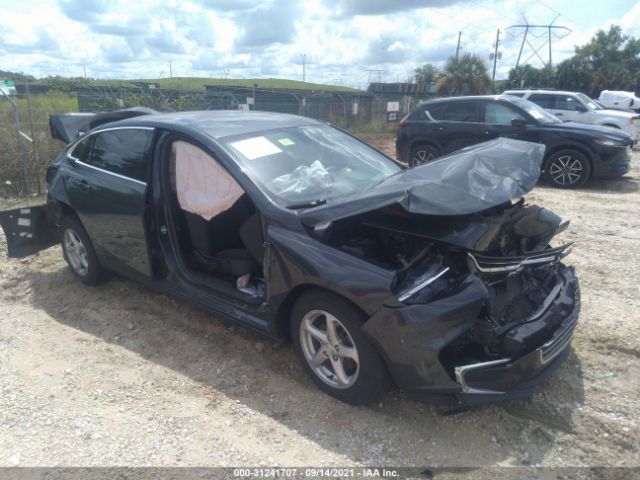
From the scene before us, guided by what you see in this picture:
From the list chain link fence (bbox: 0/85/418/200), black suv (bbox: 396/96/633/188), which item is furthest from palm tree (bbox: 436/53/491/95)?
black suv (bbox: 396/96/633/188)

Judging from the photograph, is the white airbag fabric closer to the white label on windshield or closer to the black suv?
the white label on windshield

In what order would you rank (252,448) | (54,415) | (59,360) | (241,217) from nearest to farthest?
1. (252,448)
2. (54,415)
3. (59,360)
4. (241,217)

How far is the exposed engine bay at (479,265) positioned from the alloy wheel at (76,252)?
10.1 feet

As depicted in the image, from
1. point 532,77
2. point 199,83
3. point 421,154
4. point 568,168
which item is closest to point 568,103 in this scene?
point 568,168

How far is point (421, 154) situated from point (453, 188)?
8541 mm

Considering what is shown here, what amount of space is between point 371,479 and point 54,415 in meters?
2.06

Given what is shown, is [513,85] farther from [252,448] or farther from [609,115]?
[252,448]

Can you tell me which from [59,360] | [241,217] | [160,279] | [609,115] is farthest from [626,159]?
[59,360]

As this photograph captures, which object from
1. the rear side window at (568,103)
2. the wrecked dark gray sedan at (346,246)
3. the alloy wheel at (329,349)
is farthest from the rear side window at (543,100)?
the alloy wheel at (329,349)

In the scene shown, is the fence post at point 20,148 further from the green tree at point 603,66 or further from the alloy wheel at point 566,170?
the green tree at point 603,66

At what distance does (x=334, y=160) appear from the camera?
4000 millimetres

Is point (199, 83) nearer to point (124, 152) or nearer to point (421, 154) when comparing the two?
point (421, 154)

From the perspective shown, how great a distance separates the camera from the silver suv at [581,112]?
14047 millimetres

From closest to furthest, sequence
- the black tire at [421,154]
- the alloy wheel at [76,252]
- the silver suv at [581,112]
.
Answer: the alloy wheel at [76,252], the black tire at [421,154], the silver suv at [581,112]
